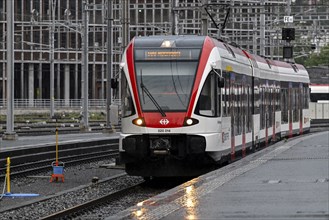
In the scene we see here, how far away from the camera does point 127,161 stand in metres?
22.1

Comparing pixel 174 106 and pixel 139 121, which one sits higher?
pixel 174 106

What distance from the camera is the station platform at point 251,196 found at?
1207cm

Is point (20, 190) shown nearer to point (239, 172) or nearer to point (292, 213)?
point (239, 172)

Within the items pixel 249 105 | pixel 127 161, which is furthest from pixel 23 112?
pixel 127 161

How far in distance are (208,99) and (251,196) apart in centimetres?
832

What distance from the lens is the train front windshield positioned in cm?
2192

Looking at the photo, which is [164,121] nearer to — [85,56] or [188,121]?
[188,121]

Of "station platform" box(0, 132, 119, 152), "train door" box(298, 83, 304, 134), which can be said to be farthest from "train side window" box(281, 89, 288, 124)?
"station platform" box(0, 132, 119, 152)

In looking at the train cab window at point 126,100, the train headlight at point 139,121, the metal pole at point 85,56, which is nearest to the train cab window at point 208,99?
the train headlight at point 139,121

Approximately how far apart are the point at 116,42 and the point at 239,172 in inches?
3207

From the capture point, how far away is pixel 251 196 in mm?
14055

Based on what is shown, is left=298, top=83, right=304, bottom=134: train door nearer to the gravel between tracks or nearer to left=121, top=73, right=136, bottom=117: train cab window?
the gravel between tracks

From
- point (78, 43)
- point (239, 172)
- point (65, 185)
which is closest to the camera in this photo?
point (239, 172)

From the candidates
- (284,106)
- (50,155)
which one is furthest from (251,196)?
(284,106)
